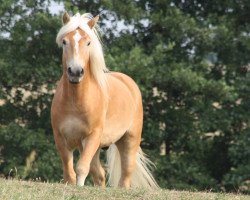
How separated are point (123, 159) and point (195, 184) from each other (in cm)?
623

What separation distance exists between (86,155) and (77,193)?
151cm

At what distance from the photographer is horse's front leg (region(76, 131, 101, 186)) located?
26.5 feet

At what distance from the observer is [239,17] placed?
17.0m

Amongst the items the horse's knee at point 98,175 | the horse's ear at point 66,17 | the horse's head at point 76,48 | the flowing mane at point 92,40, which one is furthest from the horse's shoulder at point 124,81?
the horse's head at point 76,48

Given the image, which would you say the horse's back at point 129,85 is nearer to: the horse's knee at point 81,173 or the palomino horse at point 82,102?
the palomino horse at point 82,102

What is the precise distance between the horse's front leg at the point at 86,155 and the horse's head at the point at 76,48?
71 cm

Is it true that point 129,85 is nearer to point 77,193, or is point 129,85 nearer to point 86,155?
point 86,155

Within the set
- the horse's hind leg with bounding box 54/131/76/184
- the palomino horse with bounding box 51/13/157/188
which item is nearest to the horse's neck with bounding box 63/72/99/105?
the palomino horse with bounding box 51/13/157/188

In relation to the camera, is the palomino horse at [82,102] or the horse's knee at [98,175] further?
the horse's knee at [98,175]

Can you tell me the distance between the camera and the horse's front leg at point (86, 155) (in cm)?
807

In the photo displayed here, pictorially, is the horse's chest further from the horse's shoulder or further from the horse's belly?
the horse's shoulder

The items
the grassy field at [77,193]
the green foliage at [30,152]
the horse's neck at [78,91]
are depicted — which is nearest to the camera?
the grassy field at [77,193]

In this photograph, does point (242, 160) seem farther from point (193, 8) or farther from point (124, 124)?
point (124, 124)

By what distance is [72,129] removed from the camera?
830cm
